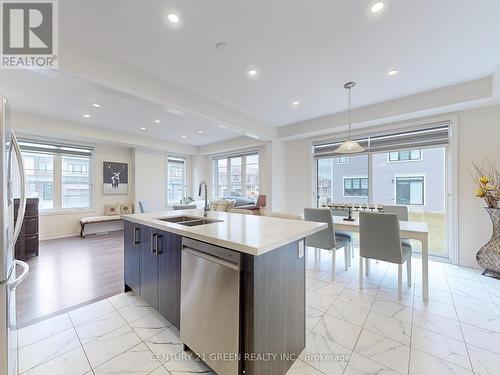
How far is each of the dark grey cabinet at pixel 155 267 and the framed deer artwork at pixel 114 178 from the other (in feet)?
14.6

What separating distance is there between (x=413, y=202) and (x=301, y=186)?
2.25 m

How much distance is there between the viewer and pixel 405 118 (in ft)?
12.4

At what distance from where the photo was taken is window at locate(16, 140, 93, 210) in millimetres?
4922

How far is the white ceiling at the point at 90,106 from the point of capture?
9.43 ft

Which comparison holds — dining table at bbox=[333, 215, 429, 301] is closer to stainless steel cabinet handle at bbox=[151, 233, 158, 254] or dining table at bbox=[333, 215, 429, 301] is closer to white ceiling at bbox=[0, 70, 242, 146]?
stainless steel cabinet handle at bbox=[151, 233, 158, 254]

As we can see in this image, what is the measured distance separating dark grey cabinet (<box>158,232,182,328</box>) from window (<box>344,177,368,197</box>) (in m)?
4.08

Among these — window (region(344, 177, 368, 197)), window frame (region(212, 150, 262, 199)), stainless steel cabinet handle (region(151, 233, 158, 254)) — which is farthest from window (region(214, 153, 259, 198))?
stainless steel cabinet handle (region(151, 233, 158, 254))

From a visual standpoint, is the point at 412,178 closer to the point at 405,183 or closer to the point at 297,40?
the point at 405,183

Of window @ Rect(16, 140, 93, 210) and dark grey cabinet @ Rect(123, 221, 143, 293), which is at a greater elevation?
window @ Rect(16, 140, 93, 210)

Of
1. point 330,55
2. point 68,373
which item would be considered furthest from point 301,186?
point 68,373

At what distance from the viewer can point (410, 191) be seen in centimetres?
396

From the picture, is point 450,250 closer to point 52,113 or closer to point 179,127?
point 179,127

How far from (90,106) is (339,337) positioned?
5032 mm

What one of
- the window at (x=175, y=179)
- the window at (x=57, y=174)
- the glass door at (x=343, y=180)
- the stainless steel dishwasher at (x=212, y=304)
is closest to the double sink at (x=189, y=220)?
the stainless steel dishwasher at (x=212, y=304)
